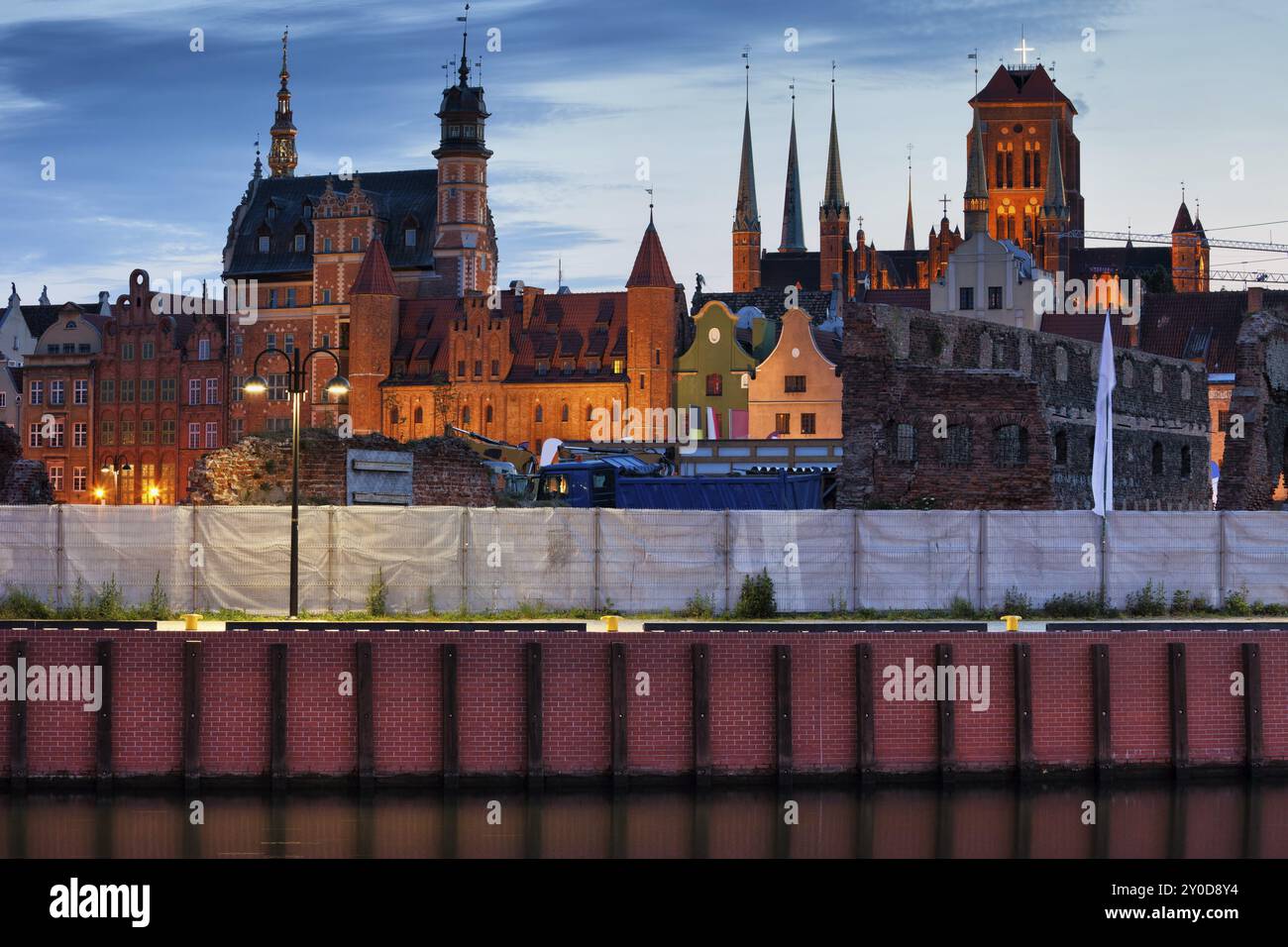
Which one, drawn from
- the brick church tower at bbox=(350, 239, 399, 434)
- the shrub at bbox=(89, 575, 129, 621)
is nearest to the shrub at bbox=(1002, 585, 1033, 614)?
the shrub at bbox=(89, 575, 129, 621)

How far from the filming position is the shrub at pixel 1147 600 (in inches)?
1473

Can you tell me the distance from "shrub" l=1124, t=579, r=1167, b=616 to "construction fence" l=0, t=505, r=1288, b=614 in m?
0.15

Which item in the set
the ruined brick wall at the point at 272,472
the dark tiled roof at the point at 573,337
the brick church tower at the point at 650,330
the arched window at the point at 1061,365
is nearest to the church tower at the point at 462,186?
the dark tiled roof at the point at 573,337

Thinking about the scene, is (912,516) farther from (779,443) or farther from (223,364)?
(223,364)

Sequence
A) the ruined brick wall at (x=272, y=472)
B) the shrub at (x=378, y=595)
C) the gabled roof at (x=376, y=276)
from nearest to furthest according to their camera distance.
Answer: the shrub at (x=378, y=595)
the ruined brick wall at (x=272, y=472)
the gabled roof at (x=376, y=276)

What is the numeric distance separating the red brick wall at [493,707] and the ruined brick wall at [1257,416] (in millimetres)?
27780

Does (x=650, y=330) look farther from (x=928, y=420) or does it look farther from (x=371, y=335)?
(x=928, y=420)

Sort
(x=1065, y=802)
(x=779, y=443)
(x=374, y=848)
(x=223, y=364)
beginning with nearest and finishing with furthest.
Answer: (x=374, y=848) → (x=1065, y=802) → (x=779, y=443) → (x=223, y=364)

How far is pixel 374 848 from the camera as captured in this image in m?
26.2

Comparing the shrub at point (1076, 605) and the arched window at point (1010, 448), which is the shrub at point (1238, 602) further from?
the arched window at point (1010, 448)

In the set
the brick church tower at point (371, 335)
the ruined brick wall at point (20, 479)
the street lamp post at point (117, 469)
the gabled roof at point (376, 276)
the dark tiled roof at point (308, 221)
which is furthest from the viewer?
the dark tiled roof at point (308, 221)

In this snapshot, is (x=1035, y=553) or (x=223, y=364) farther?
(x=223, y=364)
